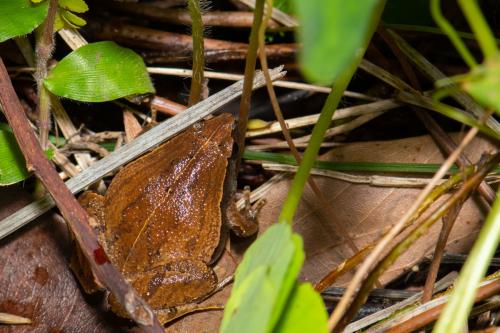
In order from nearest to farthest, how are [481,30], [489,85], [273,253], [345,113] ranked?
[489,85], [481,30], [273,253], [345,113]

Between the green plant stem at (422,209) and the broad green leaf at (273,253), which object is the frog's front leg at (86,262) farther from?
the broad green leaf at (273,253)

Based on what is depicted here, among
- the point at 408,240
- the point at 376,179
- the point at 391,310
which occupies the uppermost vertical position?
the point at 408,240

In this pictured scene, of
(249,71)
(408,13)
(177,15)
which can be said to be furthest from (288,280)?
(177,15)

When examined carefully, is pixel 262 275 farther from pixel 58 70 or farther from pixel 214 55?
pixel 214 55

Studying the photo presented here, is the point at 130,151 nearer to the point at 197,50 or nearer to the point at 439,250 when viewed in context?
the point at 197,50

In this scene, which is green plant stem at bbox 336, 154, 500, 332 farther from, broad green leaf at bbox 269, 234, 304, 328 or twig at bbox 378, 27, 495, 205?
twig at bbox 378, 27, 495, 205

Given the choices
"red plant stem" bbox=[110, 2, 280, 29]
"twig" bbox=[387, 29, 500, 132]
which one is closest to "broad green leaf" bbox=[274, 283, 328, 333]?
"twig" bbox=[387, 29, 500, 132]
